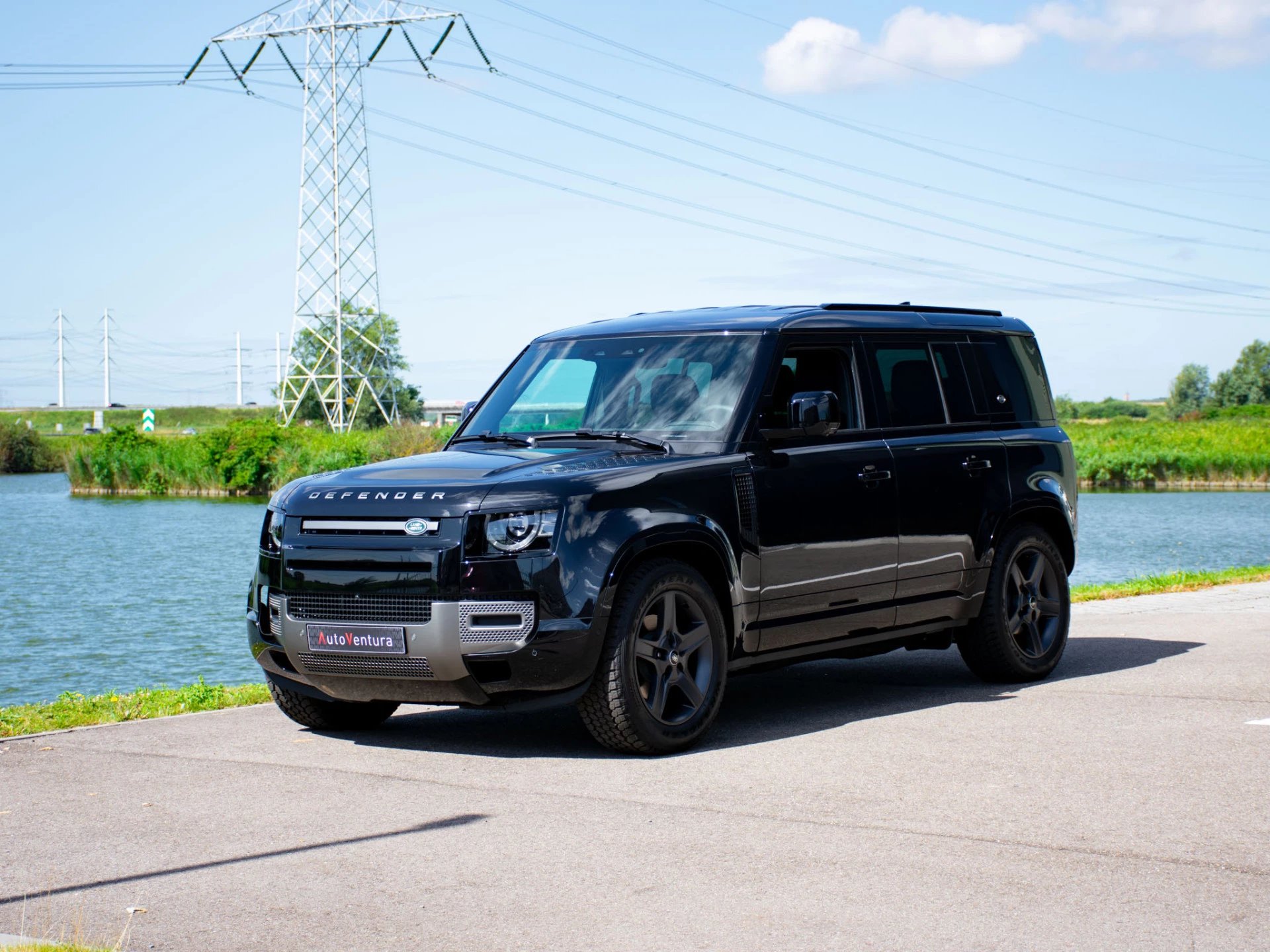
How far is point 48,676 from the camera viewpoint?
1686 centimetres

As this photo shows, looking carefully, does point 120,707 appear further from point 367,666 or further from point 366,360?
point 366,360

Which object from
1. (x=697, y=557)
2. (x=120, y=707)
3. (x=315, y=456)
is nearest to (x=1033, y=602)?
(x=697, y=557)

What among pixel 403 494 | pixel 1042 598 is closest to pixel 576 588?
pixel 403 494

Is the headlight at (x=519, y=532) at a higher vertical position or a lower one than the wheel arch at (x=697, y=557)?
higher

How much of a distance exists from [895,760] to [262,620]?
10.3 ft

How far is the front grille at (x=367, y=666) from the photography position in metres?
7.05

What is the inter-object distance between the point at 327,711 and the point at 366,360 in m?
83.8

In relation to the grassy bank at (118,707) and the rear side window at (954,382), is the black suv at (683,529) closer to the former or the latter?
the rear side window at (954,382)

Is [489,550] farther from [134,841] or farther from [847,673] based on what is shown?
[847,673]

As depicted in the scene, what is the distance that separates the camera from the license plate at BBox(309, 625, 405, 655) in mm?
7059

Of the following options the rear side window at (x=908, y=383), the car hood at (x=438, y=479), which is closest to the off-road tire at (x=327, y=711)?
the car hood at (x=438, y=479)

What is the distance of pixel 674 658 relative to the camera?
7.40 m

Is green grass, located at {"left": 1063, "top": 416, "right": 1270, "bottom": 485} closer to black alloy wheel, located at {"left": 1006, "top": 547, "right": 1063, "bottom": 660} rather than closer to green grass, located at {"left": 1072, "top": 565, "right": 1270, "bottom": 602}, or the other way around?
green grass, located at {"left": 1072, "top": 565, "right": 1270, "bottom": 602}

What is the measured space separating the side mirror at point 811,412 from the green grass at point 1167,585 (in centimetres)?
751
